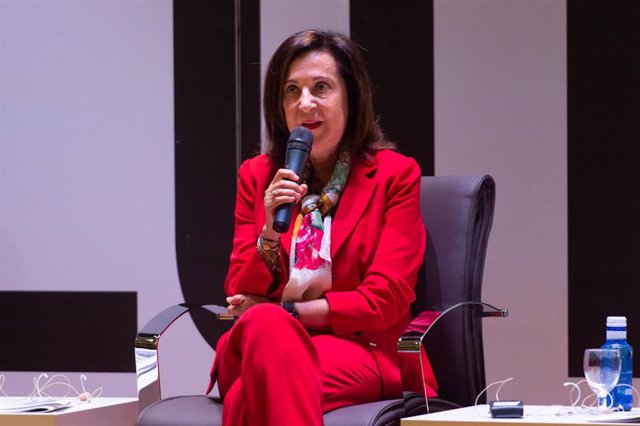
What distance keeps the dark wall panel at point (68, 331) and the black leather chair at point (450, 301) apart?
1.19 metres

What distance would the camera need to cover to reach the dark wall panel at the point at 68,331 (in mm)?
4184

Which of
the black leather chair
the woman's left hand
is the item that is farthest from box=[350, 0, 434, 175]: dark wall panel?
the woman's left hand

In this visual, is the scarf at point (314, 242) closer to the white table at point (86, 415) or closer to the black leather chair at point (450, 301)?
the black leather chair at point (450, 301)

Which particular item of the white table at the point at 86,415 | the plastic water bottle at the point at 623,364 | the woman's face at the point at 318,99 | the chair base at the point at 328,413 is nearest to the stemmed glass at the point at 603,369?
the plastic water bottle at the point at 623,364

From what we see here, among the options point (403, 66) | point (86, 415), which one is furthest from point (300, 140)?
point (403, 66)

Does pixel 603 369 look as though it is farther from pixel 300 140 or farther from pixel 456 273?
pixel 300 140

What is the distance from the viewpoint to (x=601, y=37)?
3.73 meters

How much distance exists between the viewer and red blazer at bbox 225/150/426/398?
8.86 ft

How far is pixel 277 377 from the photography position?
230 centimetres

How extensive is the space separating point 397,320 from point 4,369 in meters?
2.21

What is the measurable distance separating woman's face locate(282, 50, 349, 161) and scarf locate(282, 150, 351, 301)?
80 millimetres

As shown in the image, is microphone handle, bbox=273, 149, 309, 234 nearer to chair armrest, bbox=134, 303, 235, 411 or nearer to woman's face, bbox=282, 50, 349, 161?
woman's face, bbox=282, 50, 349, 161

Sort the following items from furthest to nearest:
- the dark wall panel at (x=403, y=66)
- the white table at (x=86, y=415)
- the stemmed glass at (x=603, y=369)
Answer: the dark wall panel at (x=403, y=66), the white table at (x=86, y=415), the stemmed glass at (x=603, y=369)

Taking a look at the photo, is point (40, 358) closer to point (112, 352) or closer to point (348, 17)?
Result: point (112, 352)
